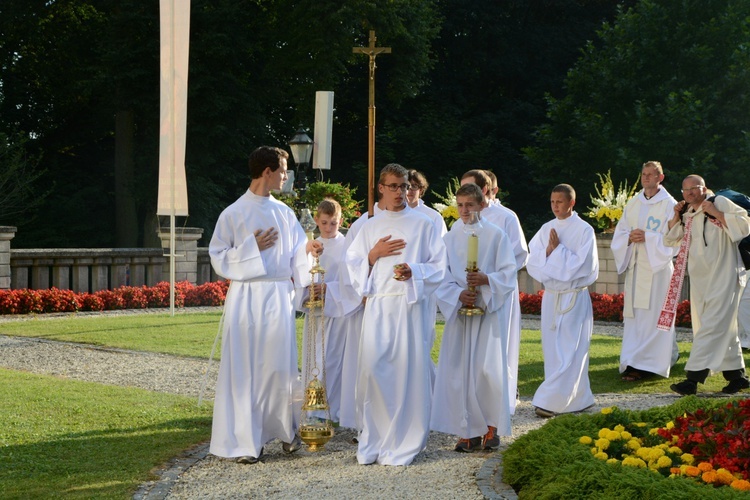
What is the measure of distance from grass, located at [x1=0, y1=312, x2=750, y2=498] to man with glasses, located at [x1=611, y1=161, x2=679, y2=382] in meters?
0.26

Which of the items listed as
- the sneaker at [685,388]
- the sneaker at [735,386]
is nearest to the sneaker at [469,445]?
the sneaker at [685,388]

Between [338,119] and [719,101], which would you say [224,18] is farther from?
[719,101]

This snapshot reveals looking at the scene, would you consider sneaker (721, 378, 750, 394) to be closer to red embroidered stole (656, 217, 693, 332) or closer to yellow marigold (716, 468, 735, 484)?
red embroidered stole (656, 217, 693, 332)

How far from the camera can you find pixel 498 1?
3788cm

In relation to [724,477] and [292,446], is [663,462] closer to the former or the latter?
[724,477]

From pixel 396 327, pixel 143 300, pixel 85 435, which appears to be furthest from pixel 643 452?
pixel 143 300

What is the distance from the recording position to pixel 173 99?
1515 centimetres

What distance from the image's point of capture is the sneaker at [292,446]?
7809mm

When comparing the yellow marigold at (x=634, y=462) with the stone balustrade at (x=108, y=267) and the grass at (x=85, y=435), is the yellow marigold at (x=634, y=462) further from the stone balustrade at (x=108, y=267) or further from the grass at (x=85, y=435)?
the stone balustrade at (x=108, y=267)

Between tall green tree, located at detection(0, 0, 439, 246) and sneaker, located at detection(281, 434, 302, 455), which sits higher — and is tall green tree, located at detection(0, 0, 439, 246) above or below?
above

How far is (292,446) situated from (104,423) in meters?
1.93

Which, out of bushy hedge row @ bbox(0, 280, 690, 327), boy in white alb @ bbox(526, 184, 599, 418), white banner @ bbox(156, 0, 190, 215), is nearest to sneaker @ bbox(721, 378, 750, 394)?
boy in white alb @ bbox(526, 184, 599, 418)

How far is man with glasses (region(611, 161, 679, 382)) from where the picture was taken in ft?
38.7

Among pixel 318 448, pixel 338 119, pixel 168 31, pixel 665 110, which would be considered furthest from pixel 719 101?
pixel 318 448
